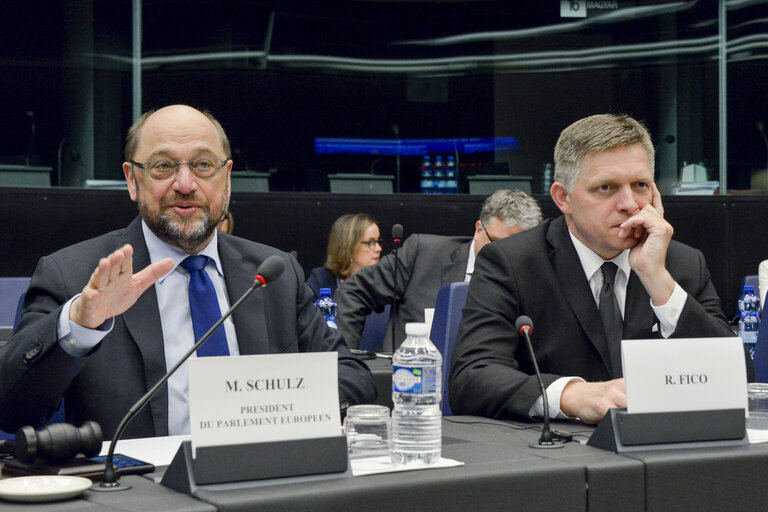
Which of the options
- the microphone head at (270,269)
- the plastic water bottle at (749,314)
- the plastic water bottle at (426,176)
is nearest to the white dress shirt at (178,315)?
the microphone head at (270,269)

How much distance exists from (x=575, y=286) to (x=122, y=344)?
1.01 m

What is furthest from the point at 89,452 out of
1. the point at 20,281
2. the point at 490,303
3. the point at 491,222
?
the point at 491,222

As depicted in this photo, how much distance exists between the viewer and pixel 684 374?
1667mm

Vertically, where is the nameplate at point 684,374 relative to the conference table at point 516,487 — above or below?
above

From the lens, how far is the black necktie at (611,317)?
7.32ft

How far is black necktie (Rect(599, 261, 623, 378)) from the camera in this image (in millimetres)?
2230

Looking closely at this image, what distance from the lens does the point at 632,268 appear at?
7.35 feet

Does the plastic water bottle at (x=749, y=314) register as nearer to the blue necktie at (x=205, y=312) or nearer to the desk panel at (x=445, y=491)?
the blue necktie at (x=205, y=312)

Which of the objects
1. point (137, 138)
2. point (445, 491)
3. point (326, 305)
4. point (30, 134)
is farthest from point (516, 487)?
point (30, 134)

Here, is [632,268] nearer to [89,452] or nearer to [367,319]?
[89,452]

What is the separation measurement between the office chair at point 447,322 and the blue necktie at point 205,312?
30.5 inches

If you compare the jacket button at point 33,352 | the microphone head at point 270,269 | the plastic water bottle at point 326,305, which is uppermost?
the microphone head at point 270,269

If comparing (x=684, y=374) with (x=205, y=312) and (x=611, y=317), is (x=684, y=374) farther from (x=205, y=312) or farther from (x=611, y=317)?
(x=205, y=312)

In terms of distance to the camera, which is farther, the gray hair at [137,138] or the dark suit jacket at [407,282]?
the dark suit jacket at [407,282]
